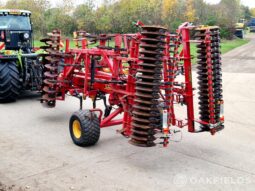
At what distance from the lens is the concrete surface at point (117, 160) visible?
16.4ft

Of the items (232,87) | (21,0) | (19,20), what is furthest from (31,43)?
(21,0)

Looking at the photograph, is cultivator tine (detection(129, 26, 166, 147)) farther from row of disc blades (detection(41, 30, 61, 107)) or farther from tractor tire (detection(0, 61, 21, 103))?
tractor tire (detection(0, 61, 21, 103))

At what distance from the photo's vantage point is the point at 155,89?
17.2 ft

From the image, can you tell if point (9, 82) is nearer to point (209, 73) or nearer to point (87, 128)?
point (87, 128)

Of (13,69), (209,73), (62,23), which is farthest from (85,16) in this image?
(209,73)

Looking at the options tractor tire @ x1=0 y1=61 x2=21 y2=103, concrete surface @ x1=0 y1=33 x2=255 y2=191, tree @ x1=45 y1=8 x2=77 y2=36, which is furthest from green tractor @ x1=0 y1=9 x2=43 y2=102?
tree @ x1=45 y1=8 x2=77 y2=36

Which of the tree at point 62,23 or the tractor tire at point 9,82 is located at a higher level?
the tree at point 62,23

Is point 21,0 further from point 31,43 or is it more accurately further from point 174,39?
point 174,39

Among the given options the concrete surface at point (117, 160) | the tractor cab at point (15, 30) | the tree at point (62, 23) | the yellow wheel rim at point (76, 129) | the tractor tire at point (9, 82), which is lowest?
the concrete surface at point (117, 160)

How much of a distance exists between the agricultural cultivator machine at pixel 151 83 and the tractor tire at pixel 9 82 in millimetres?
2748

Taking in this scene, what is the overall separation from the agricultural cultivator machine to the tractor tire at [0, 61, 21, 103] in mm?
2748

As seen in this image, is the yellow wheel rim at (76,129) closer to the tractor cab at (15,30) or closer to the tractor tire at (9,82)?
the tractor tire at (9,82)

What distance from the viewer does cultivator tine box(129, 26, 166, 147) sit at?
17.1 ft

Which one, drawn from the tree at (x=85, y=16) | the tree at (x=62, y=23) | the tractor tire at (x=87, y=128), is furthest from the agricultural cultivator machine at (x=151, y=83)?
the tree at (x=62, y=23)
